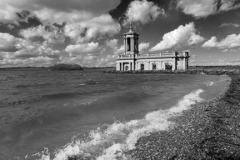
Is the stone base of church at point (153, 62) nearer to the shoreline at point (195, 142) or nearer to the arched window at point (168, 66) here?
the arched window at point (168, 66)

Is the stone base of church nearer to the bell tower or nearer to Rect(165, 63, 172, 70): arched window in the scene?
Rect(165, 63, 172, 70): arched window

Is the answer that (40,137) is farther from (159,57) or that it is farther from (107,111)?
(159,57)

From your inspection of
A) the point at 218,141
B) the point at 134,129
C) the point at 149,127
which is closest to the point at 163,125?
the point at 149,127

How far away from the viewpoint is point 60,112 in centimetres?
1080

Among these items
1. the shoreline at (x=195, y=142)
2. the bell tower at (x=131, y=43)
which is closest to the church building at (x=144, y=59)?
the bell tower at (x=131, y=43)

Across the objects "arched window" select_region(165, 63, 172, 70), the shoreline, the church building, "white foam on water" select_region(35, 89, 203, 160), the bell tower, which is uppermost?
the bell tower

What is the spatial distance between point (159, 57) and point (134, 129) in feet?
214

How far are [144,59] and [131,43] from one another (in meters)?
9.98

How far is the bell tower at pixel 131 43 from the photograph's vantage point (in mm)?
76125

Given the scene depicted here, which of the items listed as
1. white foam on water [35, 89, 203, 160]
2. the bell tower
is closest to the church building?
the bell tower

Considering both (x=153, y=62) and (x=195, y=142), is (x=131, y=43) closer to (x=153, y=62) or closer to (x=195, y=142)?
(x=153, y=62)

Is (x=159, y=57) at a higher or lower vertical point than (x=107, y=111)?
higher

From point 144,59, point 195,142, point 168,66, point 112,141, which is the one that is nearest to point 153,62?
point 144,59

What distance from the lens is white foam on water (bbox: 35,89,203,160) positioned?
531 centimetres
